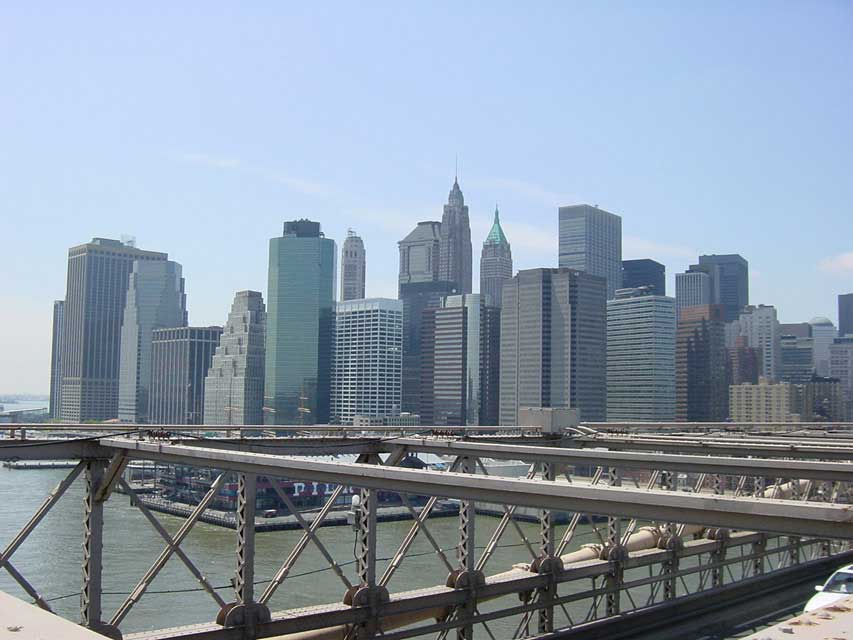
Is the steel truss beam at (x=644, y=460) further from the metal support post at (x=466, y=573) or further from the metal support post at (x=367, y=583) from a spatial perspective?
the metal support post at (x=367, y=583)

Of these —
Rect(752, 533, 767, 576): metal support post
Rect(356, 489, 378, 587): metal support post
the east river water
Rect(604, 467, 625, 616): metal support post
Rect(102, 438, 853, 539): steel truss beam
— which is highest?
Rect(102, 438, 853, 539): steel truss beam

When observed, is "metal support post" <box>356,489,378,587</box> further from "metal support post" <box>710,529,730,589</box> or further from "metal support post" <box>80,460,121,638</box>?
"metal support post" <box>710,529,730,589</box>

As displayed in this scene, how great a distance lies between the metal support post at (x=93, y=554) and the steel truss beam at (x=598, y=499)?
349cm

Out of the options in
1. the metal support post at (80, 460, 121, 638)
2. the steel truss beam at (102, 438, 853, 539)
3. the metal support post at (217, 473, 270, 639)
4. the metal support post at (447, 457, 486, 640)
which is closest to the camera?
the steel truss beam at (102, 438, 853, 539)

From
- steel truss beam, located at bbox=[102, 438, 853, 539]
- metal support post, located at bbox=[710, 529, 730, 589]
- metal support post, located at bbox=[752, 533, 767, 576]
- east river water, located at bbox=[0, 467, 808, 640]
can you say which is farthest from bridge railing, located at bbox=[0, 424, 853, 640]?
east river water, located at bbox=[0, 467, 808, 640]

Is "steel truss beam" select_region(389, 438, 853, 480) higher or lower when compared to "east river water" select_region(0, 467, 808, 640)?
higher

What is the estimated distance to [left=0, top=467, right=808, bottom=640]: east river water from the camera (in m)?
36.1

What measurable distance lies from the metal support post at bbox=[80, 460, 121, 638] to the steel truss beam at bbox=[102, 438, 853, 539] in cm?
349

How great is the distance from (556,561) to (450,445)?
3953mm

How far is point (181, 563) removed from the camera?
1951 inches

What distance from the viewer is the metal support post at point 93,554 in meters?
12.5

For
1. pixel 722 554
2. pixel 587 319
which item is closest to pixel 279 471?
pixel 722 554

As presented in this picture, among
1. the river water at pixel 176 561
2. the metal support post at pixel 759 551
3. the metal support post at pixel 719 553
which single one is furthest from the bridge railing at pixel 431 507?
the river water at pixel 176 561

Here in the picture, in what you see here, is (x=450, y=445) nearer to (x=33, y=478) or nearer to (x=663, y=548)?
(x=663, y=548)
